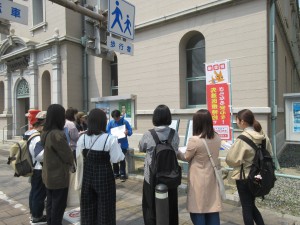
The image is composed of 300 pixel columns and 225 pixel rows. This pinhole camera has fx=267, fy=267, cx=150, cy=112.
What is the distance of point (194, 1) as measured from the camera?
9609mm

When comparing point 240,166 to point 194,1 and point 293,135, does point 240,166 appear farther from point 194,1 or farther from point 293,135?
point 194,1

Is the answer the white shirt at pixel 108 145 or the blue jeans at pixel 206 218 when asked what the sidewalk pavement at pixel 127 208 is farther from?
the white shirt at pixel 108 145

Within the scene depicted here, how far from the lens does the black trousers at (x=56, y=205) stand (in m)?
3.59

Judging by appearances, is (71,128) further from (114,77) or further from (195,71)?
(114,77)

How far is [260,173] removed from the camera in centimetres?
324

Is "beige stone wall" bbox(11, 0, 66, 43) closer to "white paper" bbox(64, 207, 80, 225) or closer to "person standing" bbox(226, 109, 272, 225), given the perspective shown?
"white paper" bbox(64, 207, 80, 225)

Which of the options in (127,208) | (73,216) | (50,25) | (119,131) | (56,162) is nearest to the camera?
(56,162)

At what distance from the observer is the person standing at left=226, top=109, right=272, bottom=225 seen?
10.8 ft

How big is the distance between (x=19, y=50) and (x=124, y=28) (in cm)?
1086

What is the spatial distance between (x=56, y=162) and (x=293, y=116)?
582cm

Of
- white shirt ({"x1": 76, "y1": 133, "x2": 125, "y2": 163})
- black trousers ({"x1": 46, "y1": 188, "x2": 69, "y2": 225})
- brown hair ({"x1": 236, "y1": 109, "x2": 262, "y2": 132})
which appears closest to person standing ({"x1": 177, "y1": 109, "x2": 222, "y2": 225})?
brown hair ({"x1": 236, "y1": 109, "x2": 262, "y2": 132})

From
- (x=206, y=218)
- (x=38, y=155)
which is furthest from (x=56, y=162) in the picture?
(x=206, y=218)

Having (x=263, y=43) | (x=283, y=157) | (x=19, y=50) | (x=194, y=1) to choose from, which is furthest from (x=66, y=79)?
(x=283, y=157)

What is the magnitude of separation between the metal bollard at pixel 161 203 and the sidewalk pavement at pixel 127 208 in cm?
144
